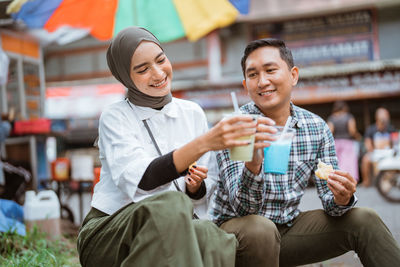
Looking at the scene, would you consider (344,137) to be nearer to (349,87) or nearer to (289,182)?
(349,87)

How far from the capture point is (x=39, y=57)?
330 inches

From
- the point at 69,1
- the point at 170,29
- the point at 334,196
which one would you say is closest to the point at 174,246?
the point at 334,196

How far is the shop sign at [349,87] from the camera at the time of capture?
1157 cm

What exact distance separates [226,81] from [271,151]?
10948 mm

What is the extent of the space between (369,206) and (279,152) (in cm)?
520

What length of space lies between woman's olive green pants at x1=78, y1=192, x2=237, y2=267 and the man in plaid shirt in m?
0.19

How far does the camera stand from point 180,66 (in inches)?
554

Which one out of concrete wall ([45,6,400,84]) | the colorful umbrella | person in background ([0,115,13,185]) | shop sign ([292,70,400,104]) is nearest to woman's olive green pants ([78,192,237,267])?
the colorful umbrella

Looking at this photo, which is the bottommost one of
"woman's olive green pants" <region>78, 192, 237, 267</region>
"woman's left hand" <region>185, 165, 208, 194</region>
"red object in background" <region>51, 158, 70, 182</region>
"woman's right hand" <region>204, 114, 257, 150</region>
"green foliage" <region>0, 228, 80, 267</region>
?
"green foliage" <region>0, 228, 80, 267</region>

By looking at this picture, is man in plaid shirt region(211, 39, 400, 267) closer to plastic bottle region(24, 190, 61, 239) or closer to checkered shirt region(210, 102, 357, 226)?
checkered shirt region(210, 102, 357, 226)

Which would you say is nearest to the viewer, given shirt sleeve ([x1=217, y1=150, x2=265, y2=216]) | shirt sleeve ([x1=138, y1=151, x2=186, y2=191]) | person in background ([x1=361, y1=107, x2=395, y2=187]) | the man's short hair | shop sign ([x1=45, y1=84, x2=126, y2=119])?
shirt sleeve ([x1=138, y1=151, x2=186, y2=191])

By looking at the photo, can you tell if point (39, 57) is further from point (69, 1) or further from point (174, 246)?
point (174, 246)

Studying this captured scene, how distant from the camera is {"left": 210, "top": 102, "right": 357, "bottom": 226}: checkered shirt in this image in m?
2.22

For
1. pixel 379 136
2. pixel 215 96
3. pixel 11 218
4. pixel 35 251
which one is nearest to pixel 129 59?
pixel 35 251
